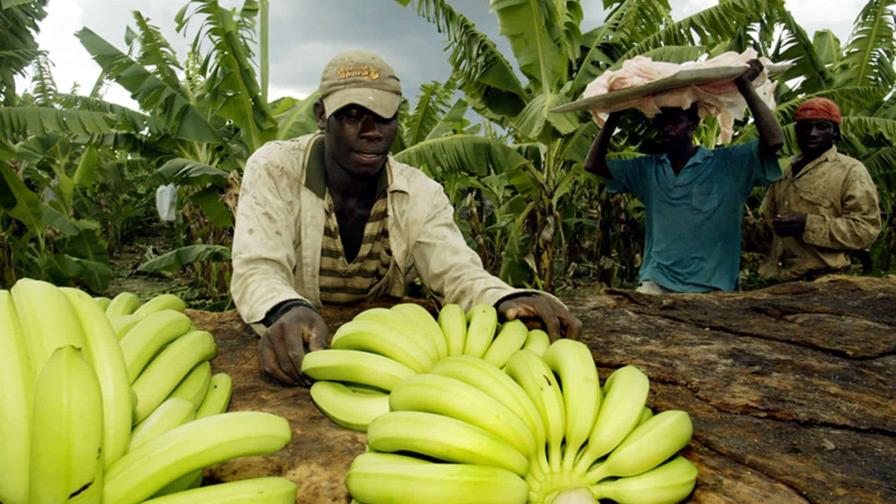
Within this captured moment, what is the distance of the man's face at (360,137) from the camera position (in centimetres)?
241

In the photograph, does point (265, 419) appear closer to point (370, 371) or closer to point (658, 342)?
point (370, 371)

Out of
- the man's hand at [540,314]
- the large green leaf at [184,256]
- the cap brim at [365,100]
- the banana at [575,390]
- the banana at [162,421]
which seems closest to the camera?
the banana at [162,421]

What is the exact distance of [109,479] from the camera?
3.32 feet

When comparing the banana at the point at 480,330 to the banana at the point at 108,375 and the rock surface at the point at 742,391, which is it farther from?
the banana at the point at 108,375

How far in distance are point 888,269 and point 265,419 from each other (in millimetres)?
9807

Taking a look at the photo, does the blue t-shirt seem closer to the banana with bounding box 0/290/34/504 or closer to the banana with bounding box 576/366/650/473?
the banana with bounding box 576/366/650/473

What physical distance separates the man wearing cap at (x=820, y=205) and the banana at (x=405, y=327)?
346 cm

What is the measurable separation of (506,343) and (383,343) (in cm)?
41

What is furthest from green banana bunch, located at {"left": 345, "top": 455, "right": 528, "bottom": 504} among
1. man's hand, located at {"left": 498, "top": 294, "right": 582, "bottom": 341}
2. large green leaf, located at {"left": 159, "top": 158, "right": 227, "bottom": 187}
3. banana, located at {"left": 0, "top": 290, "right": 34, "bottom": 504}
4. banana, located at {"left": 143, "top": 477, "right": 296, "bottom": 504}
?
large green leaf, located at {"left": 159, "top": 158, "right": 227, "bottom": 187}

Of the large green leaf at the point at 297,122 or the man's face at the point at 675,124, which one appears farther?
the large green leaf at the point at 297,122

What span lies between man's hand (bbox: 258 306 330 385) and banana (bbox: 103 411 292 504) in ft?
2.09

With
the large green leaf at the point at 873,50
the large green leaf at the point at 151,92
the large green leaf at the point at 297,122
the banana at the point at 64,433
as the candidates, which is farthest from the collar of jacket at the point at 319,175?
the large green leaf at the point at 873,50

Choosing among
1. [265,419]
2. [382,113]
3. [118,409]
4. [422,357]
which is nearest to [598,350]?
[422,357]

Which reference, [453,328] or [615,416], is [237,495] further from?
[453,328]
